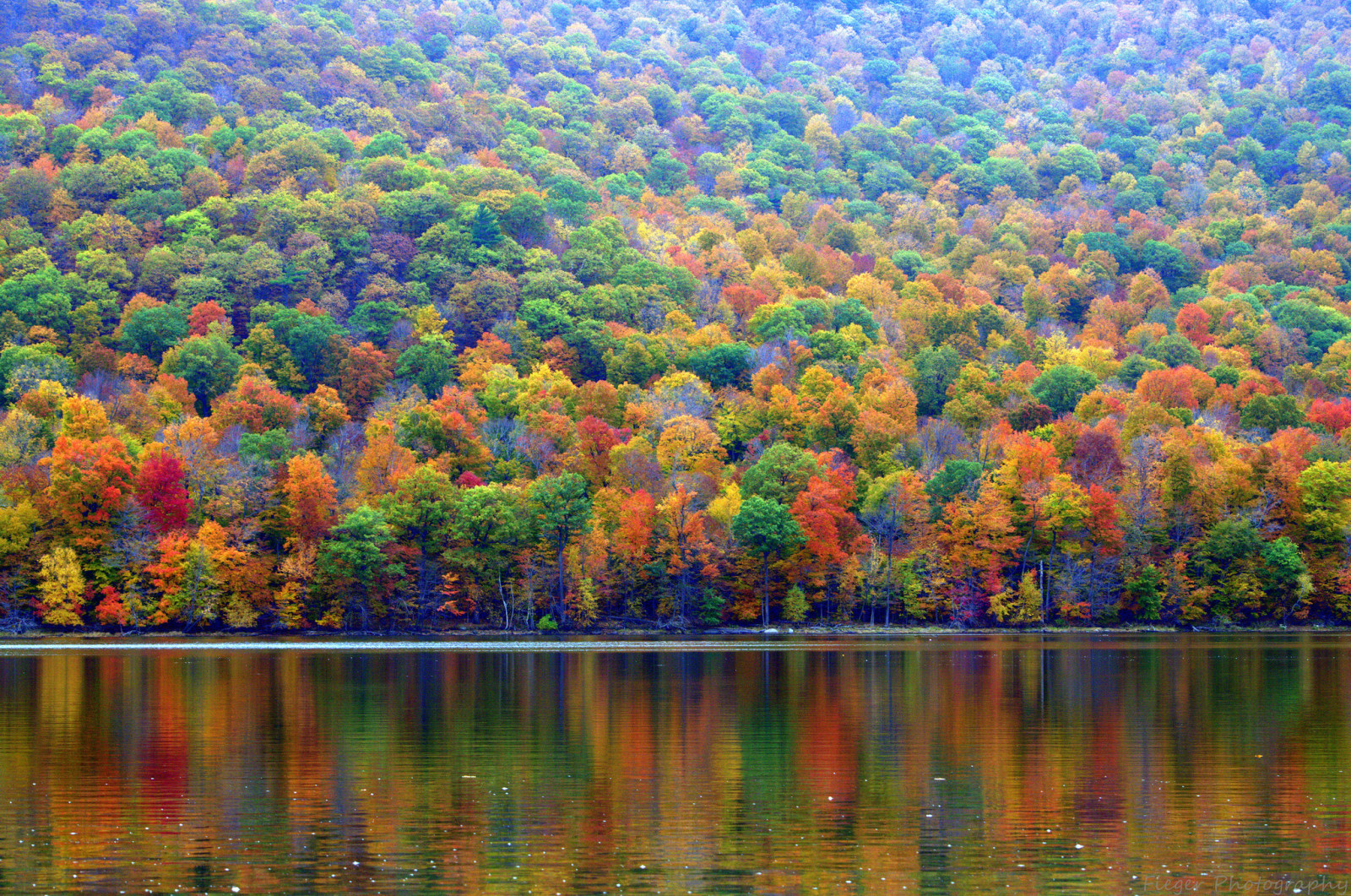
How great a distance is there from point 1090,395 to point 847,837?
95.2 meters

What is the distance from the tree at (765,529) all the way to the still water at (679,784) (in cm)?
3524

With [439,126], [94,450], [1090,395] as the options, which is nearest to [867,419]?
[1090,395]

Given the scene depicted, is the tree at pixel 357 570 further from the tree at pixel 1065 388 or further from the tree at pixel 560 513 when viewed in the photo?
the tree at pixel 1065 388

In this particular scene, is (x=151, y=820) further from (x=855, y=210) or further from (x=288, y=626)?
(x=855, y=210)

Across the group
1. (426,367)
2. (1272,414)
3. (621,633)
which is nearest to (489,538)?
(621,633)

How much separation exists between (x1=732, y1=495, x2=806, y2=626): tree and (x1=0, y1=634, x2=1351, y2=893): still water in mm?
35239

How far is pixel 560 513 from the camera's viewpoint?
89500 millimetres

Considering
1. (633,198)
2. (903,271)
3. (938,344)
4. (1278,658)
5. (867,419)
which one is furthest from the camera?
(633,198)

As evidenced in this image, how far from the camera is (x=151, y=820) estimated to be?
79.0ft

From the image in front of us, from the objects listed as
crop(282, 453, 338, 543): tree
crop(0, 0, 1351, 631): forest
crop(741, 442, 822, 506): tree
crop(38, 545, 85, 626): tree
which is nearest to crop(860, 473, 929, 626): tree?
crop(0, 0, 1351, 631): forest

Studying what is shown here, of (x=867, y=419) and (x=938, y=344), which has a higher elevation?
(x=938, y=344)

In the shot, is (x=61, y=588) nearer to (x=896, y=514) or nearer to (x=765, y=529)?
(x=765, y=529)

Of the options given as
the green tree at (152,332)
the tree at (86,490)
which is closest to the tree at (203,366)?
the green tree at (152,332)

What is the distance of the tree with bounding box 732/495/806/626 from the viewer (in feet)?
289
